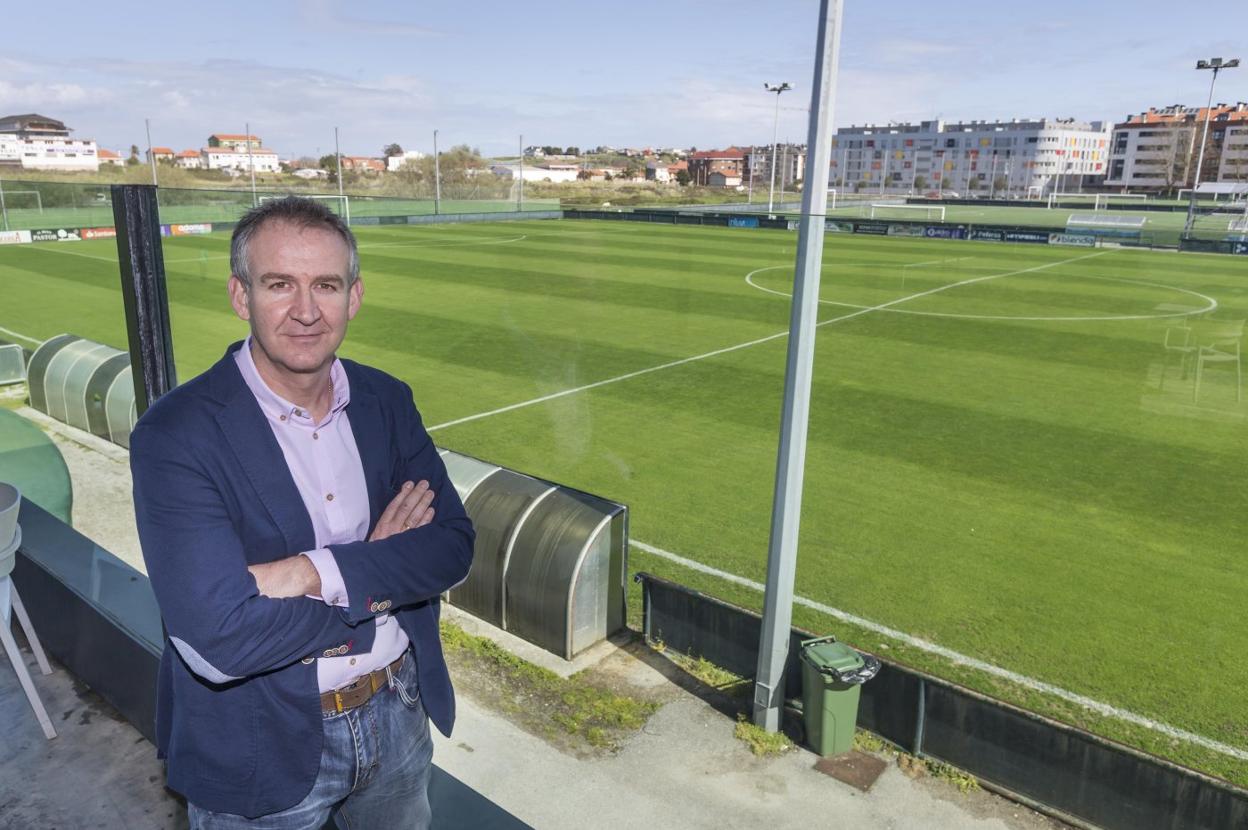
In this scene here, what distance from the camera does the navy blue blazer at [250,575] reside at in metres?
1.95

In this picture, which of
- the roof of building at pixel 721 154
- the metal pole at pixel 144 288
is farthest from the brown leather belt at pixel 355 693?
the roof of building at pixel 721 154

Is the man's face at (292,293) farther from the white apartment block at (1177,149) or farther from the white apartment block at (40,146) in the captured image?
the white apartment block at (1177,149)

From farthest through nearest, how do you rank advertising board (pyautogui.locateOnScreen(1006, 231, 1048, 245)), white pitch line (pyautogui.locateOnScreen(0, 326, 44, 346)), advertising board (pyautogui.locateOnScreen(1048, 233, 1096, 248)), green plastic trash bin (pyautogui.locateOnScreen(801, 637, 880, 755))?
white pitch line (pyautogui.locateOnScreen(0, 326, 44, 346)) → advertising board (pyautogui.locateOnScreen(1006, 231, 1048, 245)) → advertising board (pyautogui.locateOnScreen(1048, 233, 1096, 248)) → green plastic trash bin (pyautogui.locateOnScreen(801, 637, 880, 755))

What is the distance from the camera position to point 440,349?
16.3 m

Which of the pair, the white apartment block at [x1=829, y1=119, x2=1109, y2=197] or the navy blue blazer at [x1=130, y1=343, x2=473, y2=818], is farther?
the white apartment block at [x1=829, y1=119, x2=1109, y2=197]

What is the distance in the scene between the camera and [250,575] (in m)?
2.01

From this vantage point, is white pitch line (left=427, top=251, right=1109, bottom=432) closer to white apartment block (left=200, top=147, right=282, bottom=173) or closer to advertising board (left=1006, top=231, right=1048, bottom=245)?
advertising board (left=1006, top=231, right=1048, bottom=245)

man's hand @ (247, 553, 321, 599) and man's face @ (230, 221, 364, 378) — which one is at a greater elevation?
man's face @ (230, 221, 364, 378)

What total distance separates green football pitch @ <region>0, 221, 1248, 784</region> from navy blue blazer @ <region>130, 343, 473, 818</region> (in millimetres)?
1135

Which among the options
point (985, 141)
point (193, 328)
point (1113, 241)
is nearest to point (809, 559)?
point (193, 328)

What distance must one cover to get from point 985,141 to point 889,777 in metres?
91.6

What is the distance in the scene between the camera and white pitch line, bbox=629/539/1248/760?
6.05 meters

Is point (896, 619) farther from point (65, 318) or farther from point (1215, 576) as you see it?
point (65, 318)

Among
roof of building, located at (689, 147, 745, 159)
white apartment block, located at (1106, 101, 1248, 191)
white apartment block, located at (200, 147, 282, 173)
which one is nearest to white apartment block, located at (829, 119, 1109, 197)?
white apartment block, located at (1106, 101, 1248, 191)
